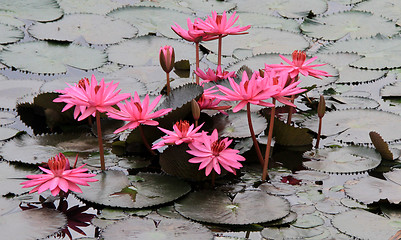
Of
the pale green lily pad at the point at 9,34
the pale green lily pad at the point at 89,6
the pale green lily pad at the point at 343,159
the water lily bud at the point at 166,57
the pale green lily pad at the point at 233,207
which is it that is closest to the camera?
the pale green lily pad at the point at 233,207

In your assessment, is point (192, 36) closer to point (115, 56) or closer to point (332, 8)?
point (115, 56)

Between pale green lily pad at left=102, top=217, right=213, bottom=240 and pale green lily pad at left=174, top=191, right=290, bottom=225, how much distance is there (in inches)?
A: 2.6

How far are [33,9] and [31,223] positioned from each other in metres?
2.55

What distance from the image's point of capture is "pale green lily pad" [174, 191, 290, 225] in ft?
7.68

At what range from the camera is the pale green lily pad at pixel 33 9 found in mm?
4379

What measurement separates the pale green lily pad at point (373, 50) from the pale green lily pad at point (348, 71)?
40 millimetres

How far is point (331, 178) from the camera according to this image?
2721mm

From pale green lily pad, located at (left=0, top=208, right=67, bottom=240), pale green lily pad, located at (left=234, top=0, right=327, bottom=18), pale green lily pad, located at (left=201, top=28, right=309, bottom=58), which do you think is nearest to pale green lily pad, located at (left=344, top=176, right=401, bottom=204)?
pale green lily pad, located at (left=0, top=208, right=67, bottom=240)

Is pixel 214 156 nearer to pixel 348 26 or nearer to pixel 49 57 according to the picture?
pixel 49 57

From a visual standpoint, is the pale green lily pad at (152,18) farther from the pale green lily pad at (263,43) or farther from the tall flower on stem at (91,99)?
the tall flower on stem at (91,99)

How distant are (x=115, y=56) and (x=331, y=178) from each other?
168 cm

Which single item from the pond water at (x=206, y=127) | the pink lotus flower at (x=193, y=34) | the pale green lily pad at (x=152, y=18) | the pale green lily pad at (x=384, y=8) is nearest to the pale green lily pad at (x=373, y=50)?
the pond water at (x=206, y=127)

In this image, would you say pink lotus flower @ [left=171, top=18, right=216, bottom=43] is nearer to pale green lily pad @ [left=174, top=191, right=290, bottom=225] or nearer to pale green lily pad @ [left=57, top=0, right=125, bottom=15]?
pale green lily pad @ [left=174, top=191, right=290, bottom=225]

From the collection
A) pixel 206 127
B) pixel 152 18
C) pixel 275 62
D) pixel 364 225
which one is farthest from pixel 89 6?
pixel 364 225
